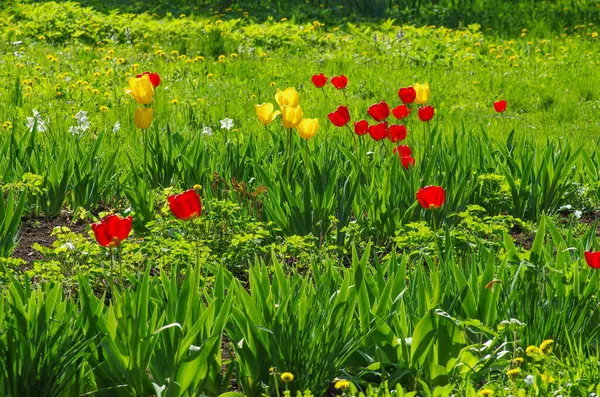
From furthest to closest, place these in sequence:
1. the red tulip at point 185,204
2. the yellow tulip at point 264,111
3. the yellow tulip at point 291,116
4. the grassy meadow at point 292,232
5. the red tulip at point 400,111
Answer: the red tulip at point 400,111, the yellow tulip at point 264,111, the yellow tulip at point 291,116, the grassy meadow at point 292,232, the red tulip at point 185,204

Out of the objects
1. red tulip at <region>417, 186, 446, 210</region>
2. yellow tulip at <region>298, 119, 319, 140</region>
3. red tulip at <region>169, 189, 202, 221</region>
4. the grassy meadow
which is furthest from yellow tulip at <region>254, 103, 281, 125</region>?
red tulip at <region>169, 189, 202, 221</region>

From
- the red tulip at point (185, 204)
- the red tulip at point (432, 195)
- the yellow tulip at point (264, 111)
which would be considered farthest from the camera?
the yellow tulip at point (264, 111)

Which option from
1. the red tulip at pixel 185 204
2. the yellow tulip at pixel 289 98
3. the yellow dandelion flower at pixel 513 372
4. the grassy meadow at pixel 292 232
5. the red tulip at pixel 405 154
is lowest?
the grassy meadow at pixel 292 232

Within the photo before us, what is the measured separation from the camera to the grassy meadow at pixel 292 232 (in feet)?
8.39

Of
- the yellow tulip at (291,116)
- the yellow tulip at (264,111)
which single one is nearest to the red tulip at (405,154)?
the yellow tulip at (291,116)

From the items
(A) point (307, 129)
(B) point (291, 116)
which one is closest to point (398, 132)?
(A) point (307, 129)

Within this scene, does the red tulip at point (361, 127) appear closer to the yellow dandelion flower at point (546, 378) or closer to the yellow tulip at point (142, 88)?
the yellow tulip at point (142, 88)

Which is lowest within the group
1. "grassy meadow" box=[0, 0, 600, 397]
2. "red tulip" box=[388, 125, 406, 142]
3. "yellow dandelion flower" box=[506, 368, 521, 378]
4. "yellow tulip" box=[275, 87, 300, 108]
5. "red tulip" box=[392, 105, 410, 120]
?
"grassy meadow" box=[0, 0, 600, 397]

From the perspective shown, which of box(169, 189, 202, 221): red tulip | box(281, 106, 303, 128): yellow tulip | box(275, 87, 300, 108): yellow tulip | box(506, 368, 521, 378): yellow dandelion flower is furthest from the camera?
box(275, 87, 300, 108): yellow tulip

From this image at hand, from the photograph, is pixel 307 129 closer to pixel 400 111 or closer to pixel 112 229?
pixel 400 111

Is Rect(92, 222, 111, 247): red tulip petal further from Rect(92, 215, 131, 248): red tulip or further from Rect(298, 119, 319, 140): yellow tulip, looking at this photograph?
Rect(298, 119, 319, 140): yellow tulip

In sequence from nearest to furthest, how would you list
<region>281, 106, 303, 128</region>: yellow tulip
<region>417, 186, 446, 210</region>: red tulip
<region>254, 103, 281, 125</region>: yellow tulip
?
<region>417, 186, 446, 210</region>: red tulip
<region>281, 106, 303, 128</region>: yellow tulip
<region>254, 103, 281, 125</region>: yellow tulip

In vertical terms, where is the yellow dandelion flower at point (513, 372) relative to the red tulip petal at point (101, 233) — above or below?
below

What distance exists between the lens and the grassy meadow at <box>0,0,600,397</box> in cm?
256
